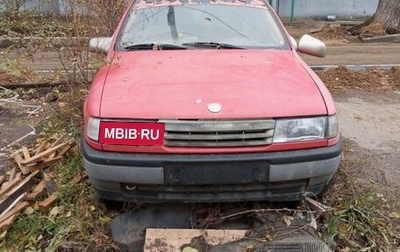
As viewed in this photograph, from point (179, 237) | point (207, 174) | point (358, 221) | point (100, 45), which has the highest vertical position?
point (100, 45)

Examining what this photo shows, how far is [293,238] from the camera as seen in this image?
2838 millimetres

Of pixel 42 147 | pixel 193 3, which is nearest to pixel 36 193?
pixel 42 147

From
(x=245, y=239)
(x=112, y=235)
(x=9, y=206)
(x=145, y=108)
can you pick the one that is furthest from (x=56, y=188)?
(x=245, y=239)

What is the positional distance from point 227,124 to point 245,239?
0.74 m

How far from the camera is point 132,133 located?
2.70 metres

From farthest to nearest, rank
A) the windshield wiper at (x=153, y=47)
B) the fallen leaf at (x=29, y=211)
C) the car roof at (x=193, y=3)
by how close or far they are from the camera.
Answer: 1. the car roof at (x=193, y=3)
2. the windshield wiper at (x=153, y=47)
3. the fallen leaf at (x=29, y=211)

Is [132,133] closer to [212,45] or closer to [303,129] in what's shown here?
[303,129]

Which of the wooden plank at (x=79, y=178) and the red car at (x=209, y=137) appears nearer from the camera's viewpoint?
the red car at (x=209, y=137)

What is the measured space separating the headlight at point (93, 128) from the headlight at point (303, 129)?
1065mm

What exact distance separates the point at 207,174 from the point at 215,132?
25 cm

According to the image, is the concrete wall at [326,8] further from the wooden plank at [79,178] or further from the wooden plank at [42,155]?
the wooden plank at [79,178]

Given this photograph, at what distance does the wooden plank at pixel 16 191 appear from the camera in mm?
3404

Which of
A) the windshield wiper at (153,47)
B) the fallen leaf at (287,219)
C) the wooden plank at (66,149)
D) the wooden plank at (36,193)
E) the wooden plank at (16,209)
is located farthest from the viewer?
the wooden plank at (66,149)

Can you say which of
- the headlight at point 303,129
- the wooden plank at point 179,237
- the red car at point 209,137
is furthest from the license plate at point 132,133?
the headlight at point 303,129
